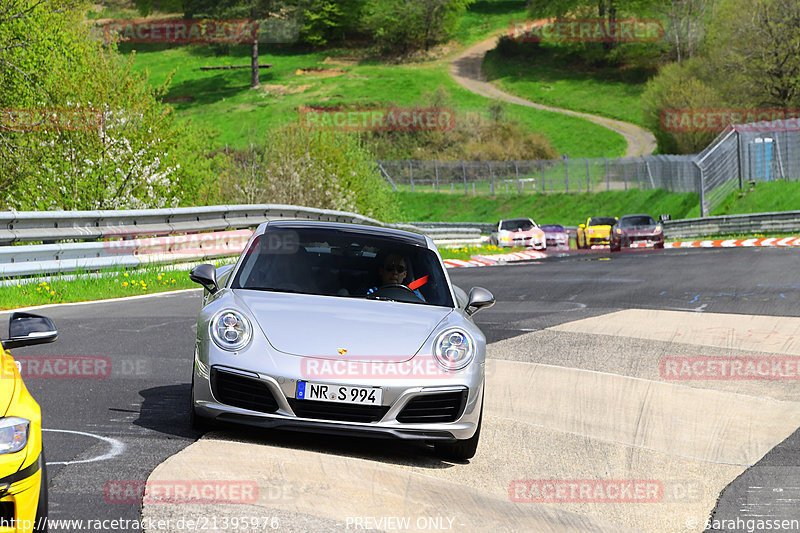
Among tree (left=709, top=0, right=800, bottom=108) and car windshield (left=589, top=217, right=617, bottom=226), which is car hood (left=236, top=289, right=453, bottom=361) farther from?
tree (left=709, top=0, right=800, bottom=108)

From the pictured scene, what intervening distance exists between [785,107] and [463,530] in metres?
56.5

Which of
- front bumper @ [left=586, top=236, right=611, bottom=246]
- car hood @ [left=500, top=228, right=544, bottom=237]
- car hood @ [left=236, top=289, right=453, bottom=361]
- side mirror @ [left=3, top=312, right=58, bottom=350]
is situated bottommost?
front bumper @ [left=586, top=236, right=611, bottom=246]

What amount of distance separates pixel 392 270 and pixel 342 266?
0.36 meters

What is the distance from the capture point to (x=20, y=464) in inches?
146

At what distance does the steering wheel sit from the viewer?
746cm

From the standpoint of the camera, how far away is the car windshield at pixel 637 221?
119 feet

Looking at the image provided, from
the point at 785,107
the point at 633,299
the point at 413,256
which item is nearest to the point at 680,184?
the point at 785,107

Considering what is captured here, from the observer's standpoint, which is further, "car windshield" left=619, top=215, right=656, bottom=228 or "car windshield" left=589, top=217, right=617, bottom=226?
"car windshield" left=589, top=217, right=617, bottom=226

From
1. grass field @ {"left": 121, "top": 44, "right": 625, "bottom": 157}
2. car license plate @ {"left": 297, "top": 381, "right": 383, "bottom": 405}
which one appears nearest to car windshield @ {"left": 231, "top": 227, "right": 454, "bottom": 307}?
car license plate @ {"left": 297, "top": 381, "right": 383, "bottom": 405}

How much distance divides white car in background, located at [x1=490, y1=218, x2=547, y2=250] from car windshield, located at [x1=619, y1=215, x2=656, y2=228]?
8.87ft

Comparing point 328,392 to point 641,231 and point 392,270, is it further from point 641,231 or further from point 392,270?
point 641,231

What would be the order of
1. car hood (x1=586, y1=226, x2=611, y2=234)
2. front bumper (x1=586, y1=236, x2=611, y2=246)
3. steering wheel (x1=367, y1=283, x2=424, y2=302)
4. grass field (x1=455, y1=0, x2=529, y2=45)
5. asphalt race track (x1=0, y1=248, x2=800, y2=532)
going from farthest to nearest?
1. grass field (x1=455, y1=0, x2=529, y2=45)
2. car hood (x1=586, y1=226, x2=611, y2=234)
3. front bumper (x1=586, y1=236, x2=611, y2=246)
4. steering wheel (x1=367, y1=283, x2=424, y2=302)
5. asphalt race track (x1=0, y1=248, x2=800, y2=532)

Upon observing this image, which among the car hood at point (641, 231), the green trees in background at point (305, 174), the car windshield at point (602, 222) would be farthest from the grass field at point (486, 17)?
the car hood at point (641, 231)

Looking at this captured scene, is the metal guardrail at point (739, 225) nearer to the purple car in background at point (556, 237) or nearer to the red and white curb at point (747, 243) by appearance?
the red and white curb at point (747, 243)
